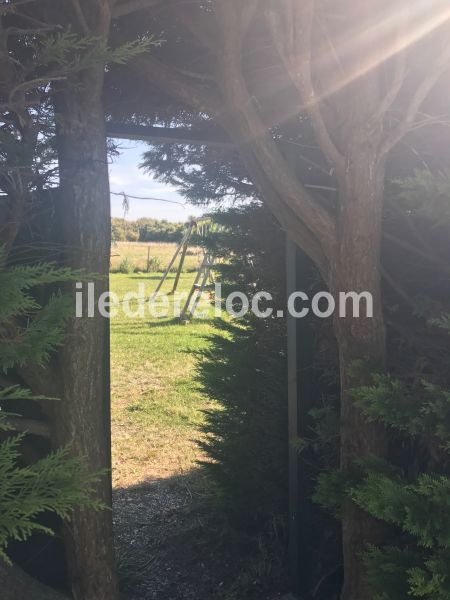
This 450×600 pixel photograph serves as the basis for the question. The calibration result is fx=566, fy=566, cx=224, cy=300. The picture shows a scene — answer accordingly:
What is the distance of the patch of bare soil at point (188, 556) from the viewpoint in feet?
10.2

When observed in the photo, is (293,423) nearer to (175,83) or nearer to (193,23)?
(175,83)

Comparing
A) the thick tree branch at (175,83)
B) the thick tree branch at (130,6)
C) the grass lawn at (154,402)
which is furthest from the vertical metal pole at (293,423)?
the thick tree branch at (130,6)

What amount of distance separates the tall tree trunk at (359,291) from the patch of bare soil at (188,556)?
94cm

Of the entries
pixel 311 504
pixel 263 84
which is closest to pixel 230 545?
pixel 311 504

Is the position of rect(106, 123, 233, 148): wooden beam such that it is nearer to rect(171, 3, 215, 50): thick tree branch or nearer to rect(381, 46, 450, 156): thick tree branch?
rect(171, 3, 215, 50): thick tree branch

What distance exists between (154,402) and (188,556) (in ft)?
10.8

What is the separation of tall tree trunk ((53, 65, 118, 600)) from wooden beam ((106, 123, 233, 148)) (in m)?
0.43

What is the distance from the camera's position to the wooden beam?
2820 millimetres

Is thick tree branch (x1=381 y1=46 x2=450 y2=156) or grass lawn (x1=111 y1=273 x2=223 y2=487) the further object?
grass lawn (x1=111 y1=273 x2=223 y2=487)

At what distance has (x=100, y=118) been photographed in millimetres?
2393

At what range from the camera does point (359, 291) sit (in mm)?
2326

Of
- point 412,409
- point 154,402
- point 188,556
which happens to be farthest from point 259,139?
point 154,402

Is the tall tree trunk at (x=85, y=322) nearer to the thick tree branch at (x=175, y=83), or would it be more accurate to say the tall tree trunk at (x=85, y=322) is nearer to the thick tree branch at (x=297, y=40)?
the thick tree branch at (x=175, y=83)

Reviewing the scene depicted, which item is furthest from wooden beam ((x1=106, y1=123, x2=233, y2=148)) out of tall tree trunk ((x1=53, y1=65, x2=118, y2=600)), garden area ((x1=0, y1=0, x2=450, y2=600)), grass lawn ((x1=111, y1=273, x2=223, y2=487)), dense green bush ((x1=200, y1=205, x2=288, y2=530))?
grass lawn ((x1=111, y1=273, x2=223, y2=487))
